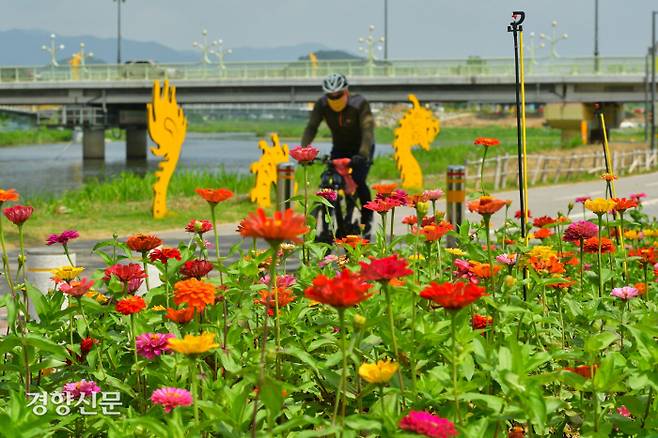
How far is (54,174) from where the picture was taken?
44.1m

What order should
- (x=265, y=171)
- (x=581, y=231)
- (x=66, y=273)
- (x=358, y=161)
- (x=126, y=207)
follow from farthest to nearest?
(x=126, y=207) → (x=265, y=171) → (x=358, y=161) → (x=581, y=231) → (x=66, y=273)

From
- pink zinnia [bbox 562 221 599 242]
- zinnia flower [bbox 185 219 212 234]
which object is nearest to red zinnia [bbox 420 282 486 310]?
zinnia flower [bbox 185 219 212 234]

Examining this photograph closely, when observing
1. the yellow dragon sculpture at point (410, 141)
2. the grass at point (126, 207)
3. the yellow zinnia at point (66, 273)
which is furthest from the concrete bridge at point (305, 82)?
the yellow zinnia at point (66, 273)

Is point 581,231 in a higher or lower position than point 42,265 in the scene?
higher

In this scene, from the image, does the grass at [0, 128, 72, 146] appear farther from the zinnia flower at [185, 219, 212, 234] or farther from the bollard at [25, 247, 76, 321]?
the zinnia flower at [185, 219, 212, 234]

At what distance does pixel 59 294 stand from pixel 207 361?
24.3 inches

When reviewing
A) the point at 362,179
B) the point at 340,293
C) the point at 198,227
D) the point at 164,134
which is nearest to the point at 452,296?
the point at 340,293

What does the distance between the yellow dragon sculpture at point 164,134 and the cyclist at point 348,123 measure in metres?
6.37

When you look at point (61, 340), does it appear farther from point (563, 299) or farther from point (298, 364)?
point (563, 299)

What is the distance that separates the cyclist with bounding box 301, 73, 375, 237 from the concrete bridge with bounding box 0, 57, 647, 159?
40729 millimetres

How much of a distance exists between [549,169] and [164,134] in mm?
14047

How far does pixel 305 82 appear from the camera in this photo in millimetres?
52750

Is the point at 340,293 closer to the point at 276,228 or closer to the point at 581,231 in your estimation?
the point at 276,228

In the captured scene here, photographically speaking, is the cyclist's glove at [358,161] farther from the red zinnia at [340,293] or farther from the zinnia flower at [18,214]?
the red zinnia at [340,293]
